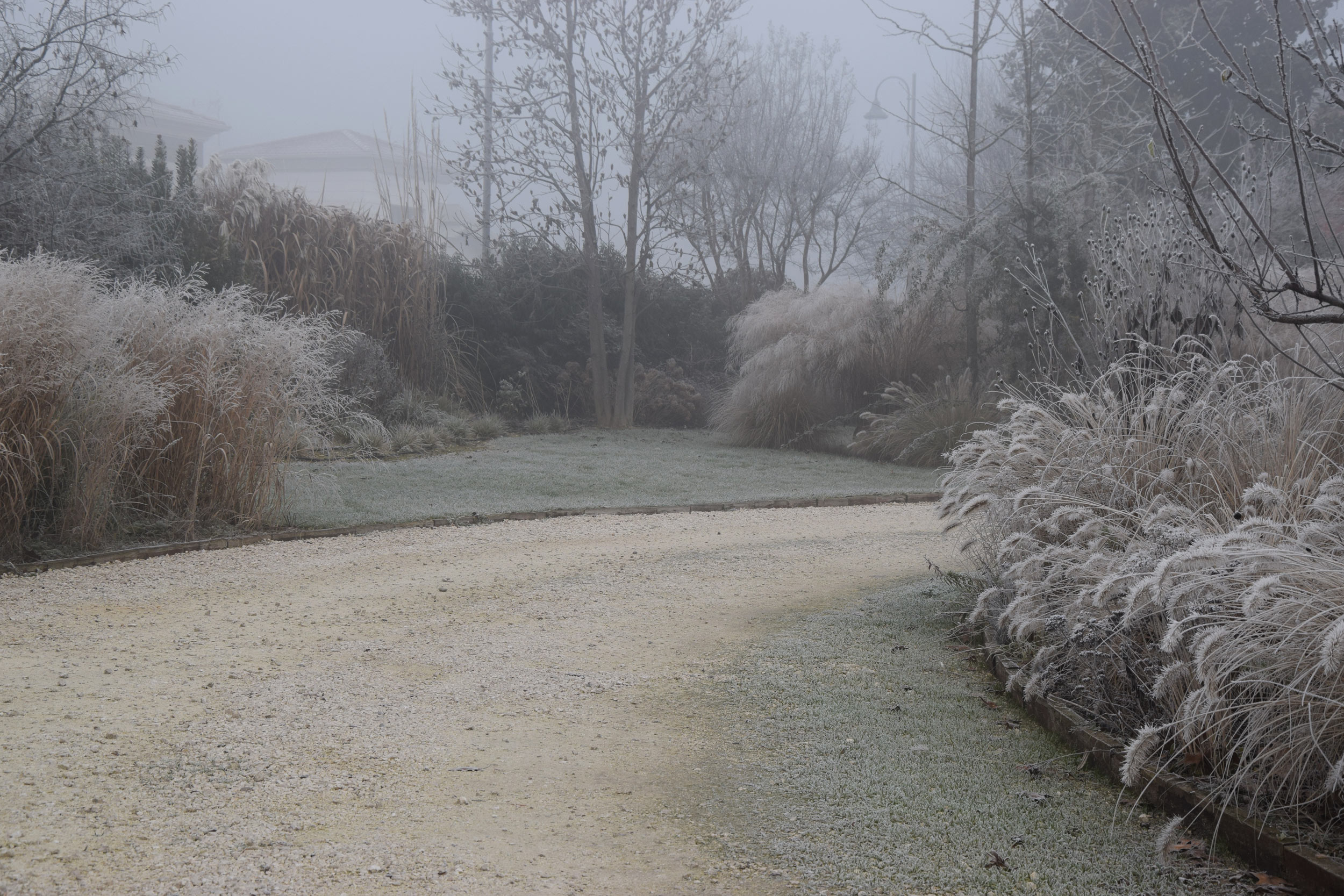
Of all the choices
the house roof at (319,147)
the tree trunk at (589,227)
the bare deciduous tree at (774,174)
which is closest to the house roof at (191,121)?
the house roof at (319,147)

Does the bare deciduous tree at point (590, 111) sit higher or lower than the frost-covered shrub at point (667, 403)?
higher

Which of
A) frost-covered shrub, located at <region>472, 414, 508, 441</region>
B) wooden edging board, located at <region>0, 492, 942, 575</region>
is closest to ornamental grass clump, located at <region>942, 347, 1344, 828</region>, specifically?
wooden edging board, located at <region>0, 492, 942, 575</region>

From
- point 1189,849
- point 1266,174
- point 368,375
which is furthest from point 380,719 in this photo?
point 368,375

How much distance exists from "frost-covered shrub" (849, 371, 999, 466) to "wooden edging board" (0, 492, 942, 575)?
1.27 m

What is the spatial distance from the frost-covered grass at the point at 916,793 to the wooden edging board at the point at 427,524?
3.01 m

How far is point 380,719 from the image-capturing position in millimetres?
2713

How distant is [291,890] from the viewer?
183 centimetres

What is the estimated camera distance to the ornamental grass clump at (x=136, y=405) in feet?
14.4

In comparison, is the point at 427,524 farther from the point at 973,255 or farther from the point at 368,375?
the point at 973,255

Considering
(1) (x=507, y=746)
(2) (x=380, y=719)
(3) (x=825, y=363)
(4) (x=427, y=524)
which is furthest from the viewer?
(3) (x=825, y=363)

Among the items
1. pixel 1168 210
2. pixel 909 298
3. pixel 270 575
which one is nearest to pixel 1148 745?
pixel 1168 210

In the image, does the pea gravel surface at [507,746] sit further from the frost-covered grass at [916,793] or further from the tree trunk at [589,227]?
the tree trunk at [589,227]

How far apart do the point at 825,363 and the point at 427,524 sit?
17.5ft

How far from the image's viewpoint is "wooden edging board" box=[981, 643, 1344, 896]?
1.78m
